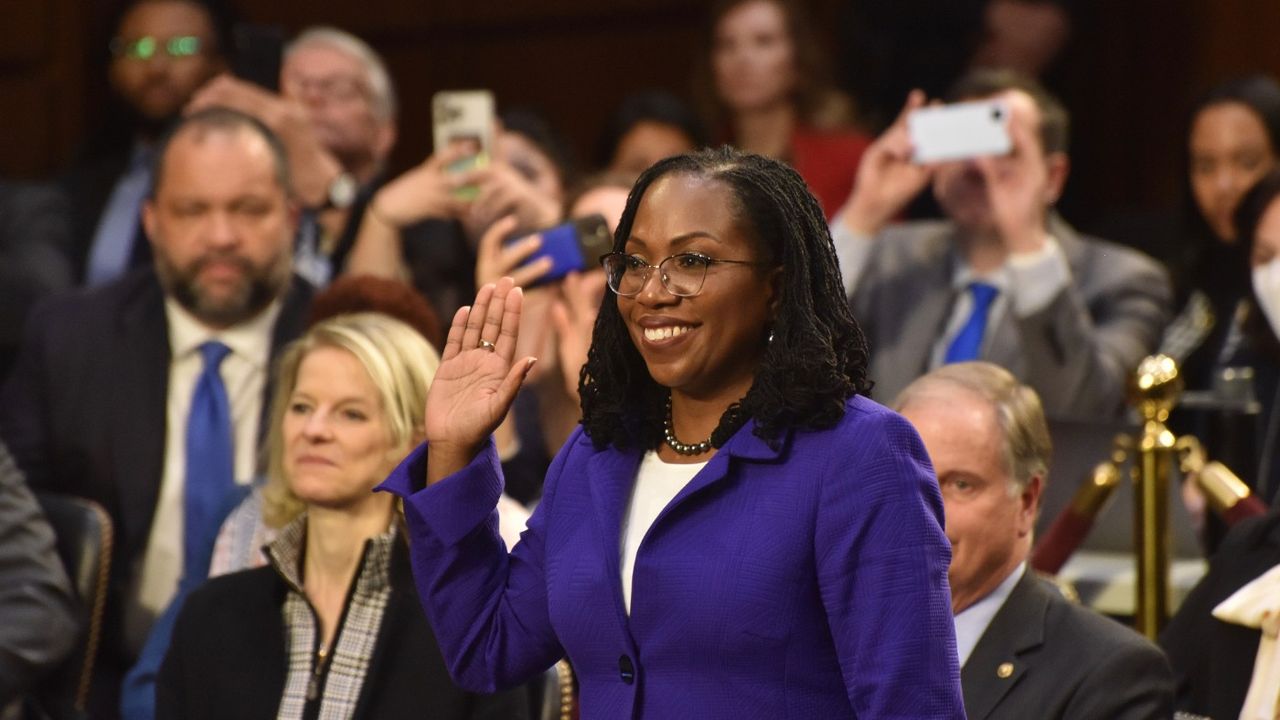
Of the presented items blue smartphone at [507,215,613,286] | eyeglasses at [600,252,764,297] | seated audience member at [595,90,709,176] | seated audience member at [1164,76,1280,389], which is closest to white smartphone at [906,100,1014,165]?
seated audience member at [1164,76,1280,389]

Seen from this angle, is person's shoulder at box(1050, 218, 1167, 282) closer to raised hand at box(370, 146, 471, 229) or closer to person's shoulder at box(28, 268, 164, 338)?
raised hand at box(370, 146, 471, 229)

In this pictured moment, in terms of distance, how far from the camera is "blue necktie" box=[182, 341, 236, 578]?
12.6ft

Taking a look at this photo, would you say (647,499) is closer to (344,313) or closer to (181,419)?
(344,313)

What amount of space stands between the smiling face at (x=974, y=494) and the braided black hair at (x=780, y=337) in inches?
32.4

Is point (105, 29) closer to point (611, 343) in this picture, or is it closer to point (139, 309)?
point (139, 309)

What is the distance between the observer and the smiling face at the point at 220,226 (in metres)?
4.05

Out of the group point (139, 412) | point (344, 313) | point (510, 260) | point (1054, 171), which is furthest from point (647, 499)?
point (1054, 171)

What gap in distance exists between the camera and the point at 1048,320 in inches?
Result: 158

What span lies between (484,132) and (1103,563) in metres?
1.80

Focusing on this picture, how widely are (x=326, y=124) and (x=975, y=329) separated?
2.14m

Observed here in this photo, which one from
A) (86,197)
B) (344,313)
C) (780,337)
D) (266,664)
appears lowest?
(266,664)

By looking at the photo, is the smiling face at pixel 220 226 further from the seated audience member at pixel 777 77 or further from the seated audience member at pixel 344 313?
the seated audience member at pixel 777 77

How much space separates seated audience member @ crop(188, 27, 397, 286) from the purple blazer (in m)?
2.86

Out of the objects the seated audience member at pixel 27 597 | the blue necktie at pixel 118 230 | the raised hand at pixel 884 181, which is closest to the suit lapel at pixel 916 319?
the raised hand at pixel 884 181
